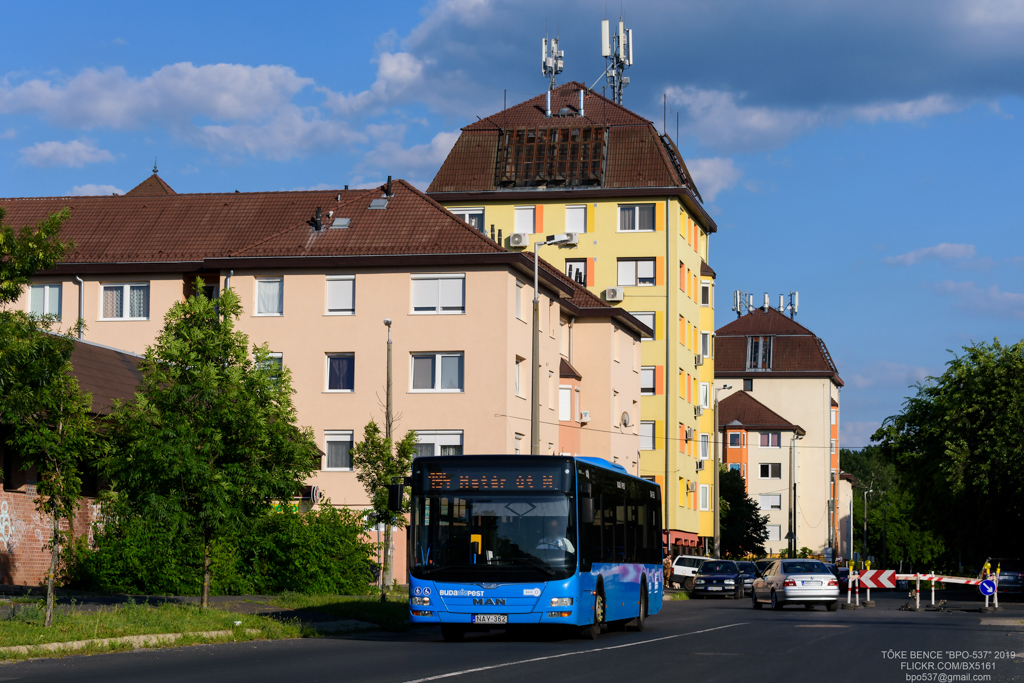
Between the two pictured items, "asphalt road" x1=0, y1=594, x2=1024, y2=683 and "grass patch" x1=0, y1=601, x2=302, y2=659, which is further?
"grass patch" x1=0, y1=601, x2=302, y2=659

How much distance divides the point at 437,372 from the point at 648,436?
27544 mm

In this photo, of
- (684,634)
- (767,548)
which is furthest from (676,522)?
(684,634)

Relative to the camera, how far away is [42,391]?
16.6m

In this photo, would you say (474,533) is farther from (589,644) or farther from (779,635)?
(779,635)

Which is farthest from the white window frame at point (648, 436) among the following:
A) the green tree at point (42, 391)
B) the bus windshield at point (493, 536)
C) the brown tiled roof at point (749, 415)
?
the green tree at point (42, 391)

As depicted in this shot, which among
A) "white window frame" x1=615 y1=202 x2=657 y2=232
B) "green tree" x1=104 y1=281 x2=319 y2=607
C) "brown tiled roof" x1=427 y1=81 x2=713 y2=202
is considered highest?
"brown tiled roof" x1=427 y1=81 x2=713 y2=202

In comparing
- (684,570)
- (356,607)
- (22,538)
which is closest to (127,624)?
(356,607)

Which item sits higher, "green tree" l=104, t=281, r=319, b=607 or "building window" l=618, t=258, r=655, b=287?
"building window" l=618, t=258, r=655, b=287

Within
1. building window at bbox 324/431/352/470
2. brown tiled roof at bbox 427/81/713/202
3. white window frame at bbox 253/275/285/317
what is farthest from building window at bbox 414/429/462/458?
brown tiled roof at bbox 427/81/713/202

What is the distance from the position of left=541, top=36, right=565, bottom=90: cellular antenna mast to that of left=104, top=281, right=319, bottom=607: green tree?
2406 inches

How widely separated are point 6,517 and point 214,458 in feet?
29.6

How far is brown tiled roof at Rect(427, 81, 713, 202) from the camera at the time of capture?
233ft

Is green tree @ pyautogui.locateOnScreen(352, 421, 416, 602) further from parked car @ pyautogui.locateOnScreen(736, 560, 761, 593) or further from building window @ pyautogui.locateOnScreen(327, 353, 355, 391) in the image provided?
parked car @ pyautogui.locateOnScreen(736, 560, 761, 593)

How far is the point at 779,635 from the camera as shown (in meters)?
22.7
